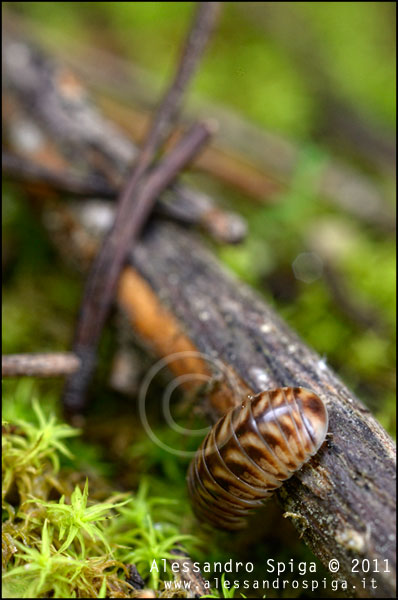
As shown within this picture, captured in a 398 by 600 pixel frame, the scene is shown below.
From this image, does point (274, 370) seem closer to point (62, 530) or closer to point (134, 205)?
point (62, 530)

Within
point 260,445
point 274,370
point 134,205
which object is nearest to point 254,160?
point 134,205

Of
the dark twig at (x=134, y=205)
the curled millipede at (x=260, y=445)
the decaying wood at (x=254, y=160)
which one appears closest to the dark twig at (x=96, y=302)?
the dark twig at (x=134, y=205)

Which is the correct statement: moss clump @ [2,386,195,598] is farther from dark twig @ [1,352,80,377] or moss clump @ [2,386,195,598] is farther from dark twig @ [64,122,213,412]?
dark twig @ [64,122,213,412]

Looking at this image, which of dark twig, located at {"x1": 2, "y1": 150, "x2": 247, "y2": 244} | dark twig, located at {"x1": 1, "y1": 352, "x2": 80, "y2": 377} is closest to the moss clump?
dark twig, located at {"x1": 1, "y1": 352, "x2": 80, "y2": 377}

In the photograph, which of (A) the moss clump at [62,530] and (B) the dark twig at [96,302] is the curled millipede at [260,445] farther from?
(B) the dark twig at [96,302]

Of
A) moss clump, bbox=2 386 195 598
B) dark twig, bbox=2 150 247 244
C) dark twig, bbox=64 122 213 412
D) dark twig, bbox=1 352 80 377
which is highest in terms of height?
dark twig, bbox=2 150 247 244

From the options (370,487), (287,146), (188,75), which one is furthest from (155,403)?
(287,146)
